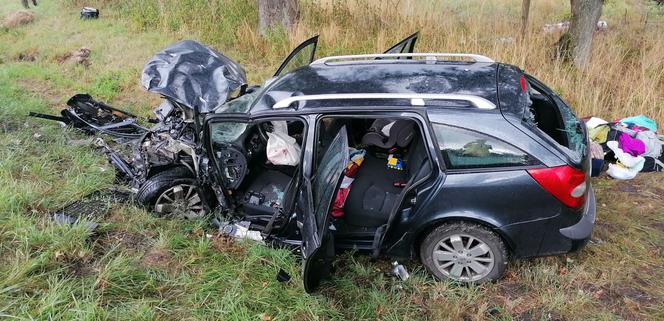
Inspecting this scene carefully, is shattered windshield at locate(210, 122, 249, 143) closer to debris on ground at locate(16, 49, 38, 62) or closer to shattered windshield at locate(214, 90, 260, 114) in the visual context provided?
shattered windshield at locate(214, 90, 260, 114)

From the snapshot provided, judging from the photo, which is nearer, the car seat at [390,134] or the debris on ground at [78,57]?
the car seat at [390,134]

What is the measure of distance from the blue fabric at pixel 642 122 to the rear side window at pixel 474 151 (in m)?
3.26

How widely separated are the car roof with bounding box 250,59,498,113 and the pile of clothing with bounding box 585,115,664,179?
85.4 inches

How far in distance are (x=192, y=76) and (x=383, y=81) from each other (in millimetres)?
2179

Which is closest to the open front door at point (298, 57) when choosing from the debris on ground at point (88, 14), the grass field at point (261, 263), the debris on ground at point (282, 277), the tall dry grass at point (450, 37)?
the grass field at point (261, 263)

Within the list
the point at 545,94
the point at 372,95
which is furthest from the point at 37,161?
the point at 545,94

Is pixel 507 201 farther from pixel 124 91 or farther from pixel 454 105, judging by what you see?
pixel 124 91

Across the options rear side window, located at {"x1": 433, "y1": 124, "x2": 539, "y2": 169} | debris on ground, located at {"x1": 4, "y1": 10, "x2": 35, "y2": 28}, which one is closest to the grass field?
rear side window, located at {"x1": 433, "y1": 124, "x2": 539, "y2": 169}

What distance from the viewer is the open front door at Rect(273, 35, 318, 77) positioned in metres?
4.31

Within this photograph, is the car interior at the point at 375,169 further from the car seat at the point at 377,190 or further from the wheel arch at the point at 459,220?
the wheel arch at the point at 459,220

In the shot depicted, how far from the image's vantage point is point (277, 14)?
27.8 feet

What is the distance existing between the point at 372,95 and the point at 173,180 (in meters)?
1.96

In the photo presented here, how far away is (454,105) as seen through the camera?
297 centimetres

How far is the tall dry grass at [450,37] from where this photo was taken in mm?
6141
